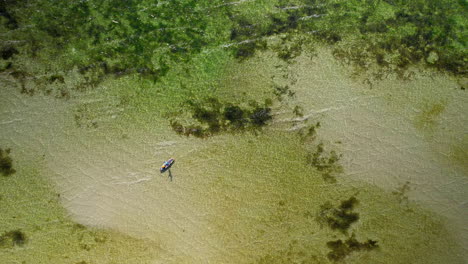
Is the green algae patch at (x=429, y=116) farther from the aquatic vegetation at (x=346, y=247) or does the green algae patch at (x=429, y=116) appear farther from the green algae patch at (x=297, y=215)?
the aquatic vegetation at (x=346, y=247)

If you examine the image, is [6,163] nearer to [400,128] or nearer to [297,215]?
[297,215]

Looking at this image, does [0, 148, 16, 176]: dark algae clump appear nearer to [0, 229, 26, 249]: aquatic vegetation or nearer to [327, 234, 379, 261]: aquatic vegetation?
[0, 229, 26, 249]: aquatic vegetation

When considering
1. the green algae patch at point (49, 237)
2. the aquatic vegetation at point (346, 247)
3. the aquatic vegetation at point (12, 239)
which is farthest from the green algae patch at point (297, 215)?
the aquatic vegetation at point (12, 239)

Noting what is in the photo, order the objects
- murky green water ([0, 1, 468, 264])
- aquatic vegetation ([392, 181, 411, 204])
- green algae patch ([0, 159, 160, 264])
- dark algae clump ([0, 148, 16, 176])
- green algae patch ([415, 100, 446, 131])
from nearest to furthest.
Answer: green algae patch ([0, 159, 160, 264]) → murky green water ([0, 1, 468, 264]) → dark algae clump ([0, 148, 16, 176]) → aquatic vegetation ([392, 181, 411, 204]) → green algae patch ([415, 100, 446, 131])

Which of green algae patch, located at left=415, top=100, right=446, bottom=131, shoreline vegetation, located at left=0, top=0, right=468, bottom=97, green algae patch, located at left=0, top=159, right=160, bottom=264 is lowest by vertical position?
green algae patch, located at left=0, top=159, right=160, bottom=264

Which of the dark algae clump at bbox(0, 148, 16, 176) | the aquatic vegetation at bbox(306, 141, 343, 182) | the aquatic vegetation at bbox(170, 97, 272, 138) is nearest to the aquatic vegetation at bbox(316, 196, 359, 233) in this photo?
the aquatic vegetation at bbox(306, 141, 343, 182)

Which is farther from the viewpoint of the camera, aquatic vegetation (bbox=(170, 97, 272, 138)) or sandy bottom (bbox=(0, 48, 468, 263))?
aquatic vegetation (bbox=(170, 97, 272, 138))

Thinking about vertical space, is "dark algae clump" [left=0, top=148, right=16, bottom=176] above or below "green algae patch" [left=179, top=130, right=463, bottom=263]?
above

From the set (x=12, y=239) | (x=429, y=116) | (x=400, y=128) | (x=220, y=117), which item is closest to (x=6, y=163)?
(x=12, y=239)
